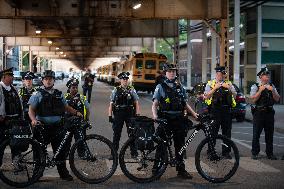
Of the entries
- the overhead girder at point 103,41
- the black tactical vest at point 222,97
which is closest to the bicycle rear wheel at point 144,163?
the black tactical vest at point 222,97

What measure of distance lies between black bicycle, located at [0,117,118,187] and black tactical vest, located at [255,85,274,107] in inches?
155

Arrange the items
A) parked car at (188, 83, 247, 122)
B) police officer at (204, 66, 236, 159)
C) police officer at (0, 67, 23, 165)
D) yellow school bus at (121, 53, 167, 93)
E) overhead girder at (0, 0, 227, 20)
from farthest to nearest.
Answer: yellow school bus at (121, 53, 167, 93) → overhead girder at (0, 0, 227, 20) → parked car at (188, 83, 247, 122) → police officer at (204, 66, 236, 159) → police officer at (0, 67, 23, 165)

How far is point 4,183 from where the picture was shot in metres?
8.45

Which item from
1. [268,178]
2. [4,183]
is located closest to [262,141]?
[268,178]

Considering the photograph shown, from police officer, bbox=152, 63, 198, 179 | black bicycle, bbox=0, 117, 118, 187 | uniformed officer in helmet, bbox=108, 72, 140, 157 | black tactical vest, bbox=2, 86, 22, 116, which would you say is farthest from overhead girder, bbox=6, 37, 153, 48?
black bicycle, bbox=0, 117, 118, 187

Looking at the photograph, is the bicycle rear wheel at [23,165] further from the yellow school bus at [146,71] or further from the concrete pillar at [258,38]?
the yellow school bus at [146,71]

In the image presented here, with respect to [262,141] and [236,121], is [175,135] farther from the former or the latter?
[236,121]

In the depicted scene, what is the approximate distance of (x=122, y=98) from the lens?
11.1 metres

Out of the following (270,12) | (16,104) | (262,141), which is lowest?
(262,141)

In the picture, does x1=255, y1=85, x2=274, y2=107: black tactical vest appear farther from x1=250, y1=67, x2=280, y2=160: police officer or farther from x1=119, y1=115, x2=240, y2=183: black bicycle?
x1=119, y1=115, x2=240, y2=183: black bicycle

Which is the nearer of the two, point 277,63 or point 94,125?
point 94,125

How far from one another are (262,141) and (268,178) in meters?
5.45

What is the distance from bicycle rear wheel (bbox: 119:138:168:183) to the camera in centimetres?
849

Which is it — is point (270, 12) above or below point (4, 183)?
above
